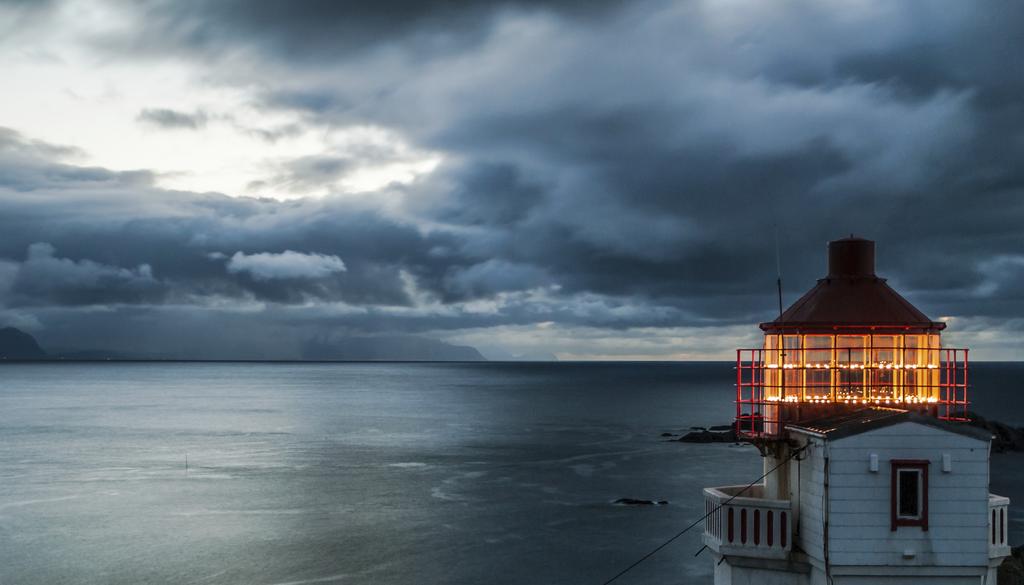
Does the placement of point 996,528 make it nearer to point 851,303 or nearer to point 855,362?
point 855,362

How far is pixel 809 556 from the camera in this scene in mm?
16922

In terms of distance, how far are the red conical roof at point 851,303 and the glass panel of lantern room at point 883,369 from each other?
0.36 meters

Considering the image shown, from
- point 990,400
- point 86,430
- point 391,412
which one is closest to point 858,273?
point 86,430

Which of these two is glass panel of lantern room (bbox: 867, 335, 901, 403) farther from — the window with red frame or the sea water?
the sea water

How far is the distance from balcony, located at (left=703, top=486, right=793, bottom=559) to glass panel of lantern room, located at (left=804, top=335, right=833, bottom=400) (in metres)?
2.21

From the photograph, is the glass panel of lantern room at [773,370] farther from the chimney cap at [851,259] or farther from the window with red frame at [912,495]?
the window with red frame at [912,495]

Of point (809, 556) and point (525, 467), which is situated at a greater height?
point (809, 556)

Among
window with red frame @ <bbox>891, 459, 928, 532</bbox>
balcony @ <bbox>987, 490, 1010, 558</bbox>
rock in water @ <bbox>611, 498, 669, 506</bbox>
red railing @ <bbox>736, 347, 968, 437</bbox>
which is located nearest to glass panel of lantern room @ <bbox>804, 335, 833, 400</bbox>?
red railing @ <bbox>736, 347, 968, 437</bbox>

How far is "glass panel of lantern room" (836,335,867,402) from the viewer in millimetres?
18188

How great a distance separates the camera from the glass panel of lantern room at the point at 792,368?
1831 cm

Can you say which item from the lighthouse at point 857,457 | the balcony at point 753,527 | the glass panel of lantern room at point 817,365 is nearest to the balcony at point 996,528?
the lighthouse at point 857,457

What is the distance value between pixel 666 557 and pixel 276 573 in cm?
1848

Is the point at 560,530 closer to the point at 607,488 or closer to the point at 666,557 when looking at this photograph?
the point at 666,557

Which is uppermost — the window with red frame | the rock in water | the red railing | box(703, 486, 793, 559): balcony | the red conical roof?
the red conical roof
